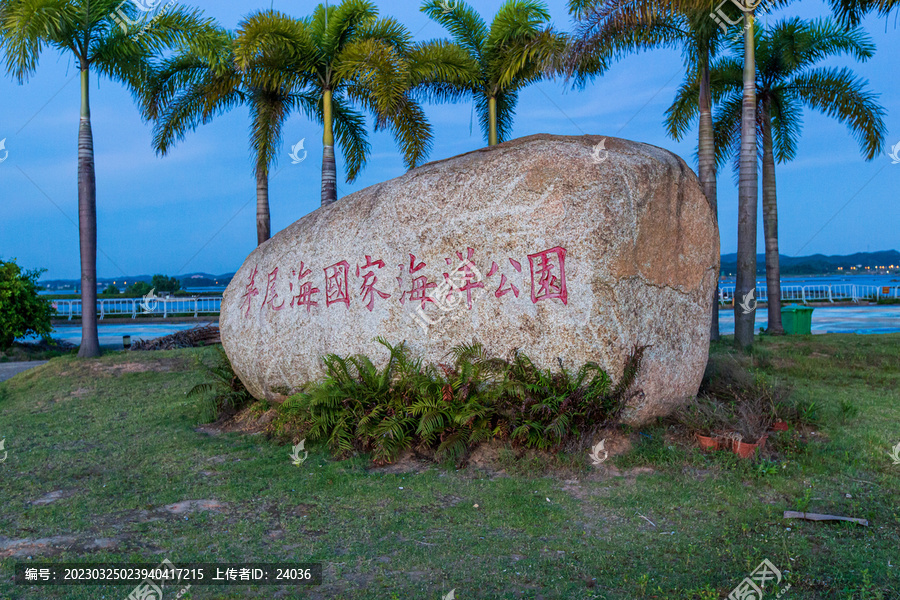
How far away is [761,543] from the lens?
13.4 feet

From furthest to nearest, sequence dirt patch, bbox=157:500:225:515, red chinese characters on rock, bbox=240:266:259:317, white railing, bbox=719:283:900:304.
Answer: white railing, bbox=719:283:900:304, red chinese characters on rock, bbox=240:266:259:317, dirt patch, bbox=157:500:225:515

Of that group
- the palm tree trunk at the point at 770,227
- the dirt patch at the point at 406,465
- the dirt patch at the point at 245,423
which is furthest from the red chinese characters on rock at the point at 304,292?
the palm tree trunk at the point at 770,227

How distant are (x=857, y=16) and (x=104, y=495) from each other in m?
13.3

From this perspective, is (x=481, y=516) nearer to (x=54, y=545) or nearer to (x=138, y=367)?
(x=54, y=545)

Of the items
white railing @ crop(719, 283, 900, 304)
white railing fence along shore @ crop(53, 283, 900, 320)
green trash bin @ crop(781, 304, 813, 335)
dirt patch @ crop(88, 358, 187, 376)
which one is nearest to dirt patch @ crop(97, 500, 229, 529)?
dirt patch @ crop(88, 358, 187, 376)

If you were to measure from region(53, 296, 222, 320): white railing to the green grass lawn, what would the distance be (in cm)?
2031

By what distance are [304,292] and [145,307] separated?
857 inches

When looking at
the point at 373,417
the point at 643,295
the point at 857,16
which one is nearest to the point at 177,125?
the point at 373,417

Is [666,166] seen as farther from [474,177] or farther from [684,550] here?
[684,550]

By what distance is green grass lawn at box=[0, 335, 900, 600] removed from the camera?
12.1ft

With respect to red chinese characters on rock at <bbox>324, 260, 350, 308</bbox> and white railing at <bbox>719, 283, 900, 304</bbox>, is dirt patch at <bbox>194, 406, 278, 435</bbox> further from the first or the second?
white railing at <bbox>719, 283, 900, 304</bbox>

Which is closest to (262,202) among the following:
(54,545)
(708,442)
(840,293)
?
(54,545)

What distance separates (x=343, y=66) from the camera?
1345 centimetres

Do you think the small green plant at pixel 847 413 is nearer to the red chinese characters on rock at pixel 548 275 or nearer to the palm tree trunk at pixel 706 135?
A: the red chinese characters on rock at pixel 548 275
